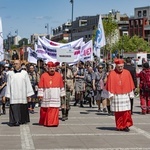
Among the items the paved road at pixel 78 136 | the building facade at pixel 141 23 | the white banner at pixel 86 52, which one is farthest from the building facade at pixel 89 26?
the paved road at pixel 78 136

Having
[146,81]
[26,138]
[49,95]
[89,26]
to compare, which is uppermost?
[89,26]

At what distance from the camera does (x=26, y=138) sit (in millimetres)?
11258

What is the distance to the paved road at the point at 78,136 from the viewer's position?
10.3 meters

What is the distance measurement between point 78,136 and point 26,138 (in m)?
1.19

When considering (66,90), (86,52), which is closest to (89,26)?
(86,52)

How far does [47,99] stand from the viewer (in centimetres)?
1351

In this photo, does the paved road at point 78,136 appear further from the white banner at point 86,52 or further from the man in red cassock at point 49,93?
the white banner at point 86,52

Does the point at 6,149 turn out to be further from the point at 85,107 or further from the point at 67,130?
the point at 85,107

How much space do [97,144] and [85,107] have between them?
8714 millimetres

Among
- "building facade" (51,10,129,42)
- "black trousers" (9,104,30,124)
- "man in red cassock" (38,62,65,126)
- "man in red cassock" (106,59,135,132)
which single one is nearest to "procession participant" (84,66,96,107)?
"man in red cassock" (38,62,65,126)

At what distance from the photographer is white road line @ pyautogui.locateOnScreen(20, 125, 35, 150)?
1020 cm

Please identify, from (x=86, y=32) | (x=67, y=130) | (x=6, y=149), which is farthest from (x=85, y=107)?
(x=86, y=32)

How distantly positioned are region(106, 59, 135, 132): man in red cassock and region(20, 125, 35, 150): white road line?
218 centimetres

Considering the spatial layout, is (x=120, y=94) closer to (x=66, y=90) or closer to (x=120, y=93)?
(x=120, y=93)
